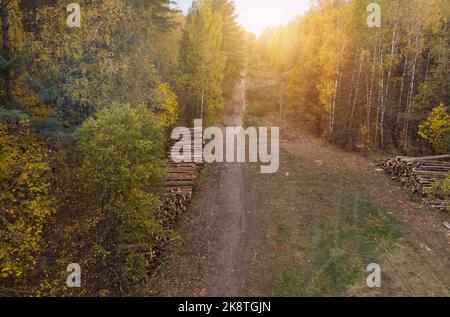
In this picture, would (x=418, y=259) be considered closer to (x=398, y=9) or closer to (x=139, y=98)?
(x=139, y=98)

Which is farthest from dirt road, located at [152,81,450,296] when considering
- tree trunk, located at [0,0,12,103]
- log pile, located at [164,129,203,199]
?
tree trunk, located at [0,0,12,103]

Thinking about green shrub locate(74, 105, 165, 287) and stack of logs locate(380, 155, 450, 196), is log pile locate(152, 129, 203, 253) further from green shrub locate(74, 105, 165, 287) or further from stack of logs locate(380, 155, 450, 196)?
stack of logs locate(380, 155, 450, 196)

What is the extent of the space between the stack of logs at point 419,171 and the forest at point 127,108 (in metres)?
2.29

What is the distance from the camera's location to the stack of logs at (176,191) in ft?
47.9

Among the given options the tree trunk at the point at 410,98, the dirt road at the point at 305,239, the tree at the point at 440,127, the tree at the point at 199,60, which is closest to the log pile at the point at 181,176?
the dirt road at the point at 305,239

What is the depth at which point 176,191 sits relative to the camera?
646 inches

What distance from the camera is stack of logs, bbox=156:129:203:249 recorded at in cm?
1459

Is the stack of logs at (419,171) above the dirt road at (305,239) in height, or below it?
above

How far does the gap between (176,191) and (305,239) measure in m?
7.05

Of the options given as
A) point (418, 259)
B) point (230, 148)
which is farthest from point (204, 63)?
point (418, 259)

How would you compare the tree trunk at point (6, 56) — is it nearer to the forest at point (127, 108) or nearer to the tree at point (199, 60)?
the forest at point (127, 108)

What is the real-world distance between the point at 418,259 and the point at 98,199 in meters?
12.7

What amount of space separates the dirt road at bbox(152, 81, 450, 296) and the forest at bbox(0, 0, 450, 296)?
78.8 inches

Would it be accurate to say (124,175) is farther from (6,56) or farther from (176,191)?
(6,56)
